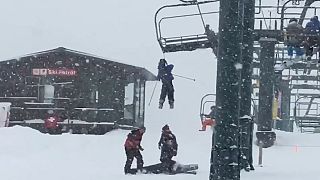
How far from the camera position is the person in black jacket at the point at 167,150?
1657 centimetres

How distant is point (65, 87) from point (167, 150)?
15.1 m

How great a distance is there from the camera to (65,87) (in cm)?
3109

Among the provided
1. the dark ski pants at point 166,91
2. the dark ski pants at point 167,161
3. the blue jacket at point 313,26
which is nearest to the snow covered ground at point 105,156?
the dark ski pants at point 167,161

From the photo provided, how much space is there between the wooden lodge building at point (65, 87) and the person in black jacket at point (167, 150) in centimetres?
1352

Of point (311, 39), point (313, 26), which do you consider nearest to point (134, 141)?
point (311, 39)

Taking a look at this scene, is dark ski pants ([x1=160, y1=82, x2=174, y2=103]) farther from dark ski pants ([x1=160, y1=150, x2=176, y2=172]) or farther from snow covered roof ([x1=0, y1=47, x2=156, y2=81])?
dark ski pants ([x1=160, y1=150, x2=176, y2=172])

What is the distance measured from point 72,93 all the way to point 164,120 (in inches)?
642

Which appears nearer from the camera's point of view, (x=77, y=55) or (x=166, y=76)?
(x=166, y=76)

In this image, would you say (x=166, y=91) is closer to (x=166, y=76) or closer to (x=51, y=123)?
(x=166, y=76)

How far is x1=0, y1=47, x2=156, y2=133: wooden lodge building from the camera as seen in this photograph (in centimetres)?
3081

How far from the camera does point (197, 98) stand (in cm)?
6581

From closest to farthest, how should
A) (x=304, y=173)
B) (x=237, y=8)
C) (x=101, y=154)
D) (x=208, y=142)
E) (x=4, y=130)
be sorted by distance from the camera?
(x=237, y=8) < (x=304, y=173) < (x=101, y=154) < (x=4, y=130) < (x=208, y=142)

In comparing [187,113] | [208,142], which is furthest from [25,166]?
[187,113]

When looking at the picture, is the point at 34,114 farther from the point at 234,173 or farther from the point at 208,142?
the point at 234,173
